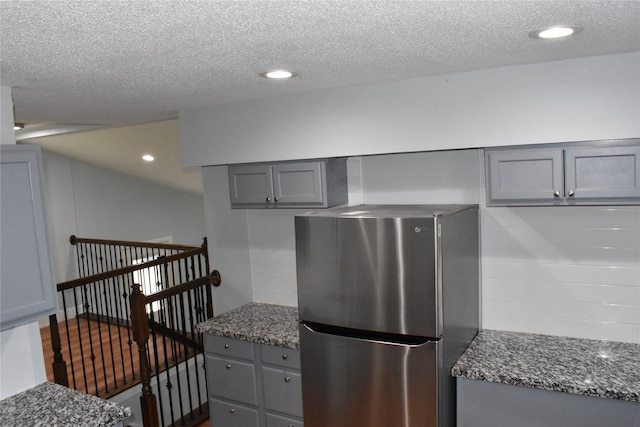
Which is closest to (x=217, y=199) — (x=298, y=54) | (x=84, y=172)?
(x=298, y=54)

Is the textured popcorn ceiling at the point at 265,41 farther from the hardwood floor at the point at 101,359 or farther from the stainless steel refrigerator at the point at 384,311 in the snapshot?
the hardwood floor at the point at 101,359

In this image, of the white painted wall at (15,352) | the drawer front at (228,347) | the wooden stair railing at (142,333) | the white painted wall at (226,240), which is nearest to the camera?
the white painted wall at (15,352)

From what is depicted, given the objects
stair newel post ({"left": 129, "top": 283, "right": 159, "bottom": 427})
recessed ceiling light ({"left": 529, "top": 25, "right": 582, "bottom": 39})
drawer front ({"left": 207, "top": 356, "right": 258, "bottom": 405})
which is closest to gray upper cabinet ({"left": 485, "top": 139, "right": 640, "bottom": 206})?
recessed ceiling light ({"left": 529, "top": 25, "right": 582, "bottom": 39})

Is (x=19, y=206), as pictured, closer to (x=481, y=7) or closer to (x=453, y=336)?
(x=481, y=7)

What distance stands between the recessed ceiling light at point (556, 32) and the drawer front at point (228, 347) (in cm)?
238

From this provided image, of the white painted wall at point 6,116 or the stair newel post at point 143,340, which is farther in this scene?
the stair newel post at point 143,340

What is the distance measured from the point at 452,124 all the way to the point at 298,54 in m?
1.03

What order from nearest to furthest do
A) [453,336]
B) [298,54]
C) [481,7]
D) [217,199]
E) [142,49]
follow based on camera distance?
[481,7] < [142,49] < [298,54] < [453,336] < [217,199]

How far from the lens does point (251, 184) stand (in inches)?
130

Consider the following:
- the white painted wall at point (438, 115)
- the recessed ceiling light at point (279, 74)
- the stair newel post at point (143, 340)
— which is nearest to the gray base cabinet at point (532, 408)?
the white painted wall at point (438, 115)

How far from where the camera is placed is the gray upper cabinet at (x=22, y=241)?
6.72 ft

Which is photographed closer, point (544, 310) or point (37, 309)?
point (37, 309)

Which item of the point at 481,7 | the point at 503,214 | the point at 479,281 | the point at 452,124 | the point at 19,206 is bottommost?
the point at 479,281

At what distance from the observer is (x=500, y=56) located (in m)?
2.21
